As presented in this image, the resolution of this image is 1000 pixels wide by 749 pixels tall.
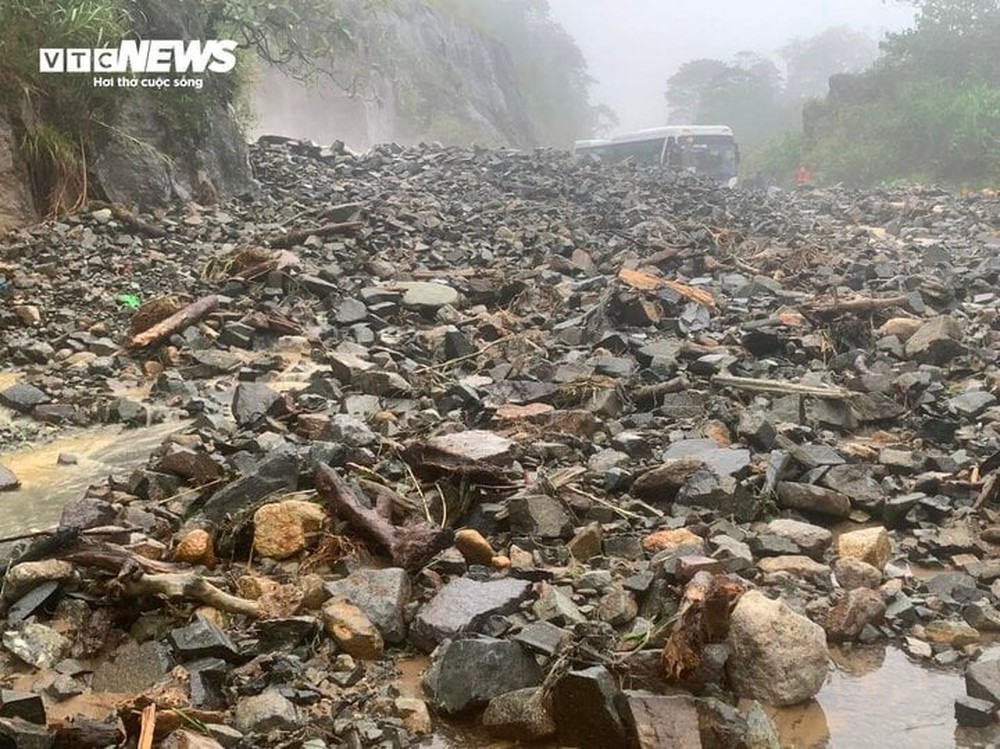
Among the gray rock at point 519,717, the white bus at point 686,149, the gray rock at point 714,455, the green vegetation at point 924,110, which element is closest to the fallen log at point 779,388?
the gray rock at point 714,455

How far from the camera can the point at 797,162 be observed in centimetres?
2577

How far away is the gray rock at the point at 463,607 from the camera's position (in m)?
2.56

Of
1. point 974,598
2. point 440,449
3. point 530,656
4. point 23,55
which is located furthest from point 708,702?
point 23,55

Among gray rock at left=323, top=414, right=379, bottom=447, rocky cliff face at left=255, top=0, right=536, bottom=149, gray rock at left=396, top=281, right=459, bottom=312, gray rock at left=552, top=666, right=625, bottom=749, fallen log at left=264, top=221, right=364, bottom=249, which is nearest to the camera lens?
gray rock at left=552, top=666, right=625, bottom=749

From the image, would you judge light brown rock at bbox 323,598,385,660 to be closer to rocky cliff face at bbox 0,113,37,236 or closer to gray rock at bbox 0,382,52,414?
gray rock at bbox 0,382,52,414

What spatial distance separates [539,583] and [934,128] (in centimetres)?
2260

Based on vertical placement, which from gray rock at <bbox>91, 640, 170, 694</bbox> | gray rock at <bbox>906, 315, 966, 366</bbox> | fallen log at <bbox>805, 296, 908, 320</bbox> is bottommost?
gray rock at <bbox>91, 640, 170, 694</bbox>

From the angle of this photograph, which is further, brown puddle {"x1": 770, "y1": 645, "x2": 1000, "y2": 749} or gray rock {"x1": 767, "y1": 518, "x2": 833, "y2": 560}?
gray rock {"x1": 767, "y1": 518, "x2": 833, "y2": 560}

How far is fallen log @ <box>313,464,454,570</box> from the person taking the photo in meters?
A: 2.98

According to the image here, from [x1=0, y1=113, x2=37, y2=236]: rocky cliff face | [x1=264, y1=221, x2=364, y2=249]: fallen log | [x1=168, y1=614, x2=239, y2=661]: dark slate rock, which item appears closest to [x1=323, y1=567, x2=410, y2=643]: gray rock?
[x1=168, y1=614, x2=239, y2=661]: dark slate rock

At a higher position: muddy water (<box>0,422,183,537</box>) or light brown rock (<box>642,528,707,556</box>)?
light brown rock (<box>642,528,707,556</box>)

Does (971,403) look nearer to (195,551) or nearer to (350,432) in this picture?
(350,432)

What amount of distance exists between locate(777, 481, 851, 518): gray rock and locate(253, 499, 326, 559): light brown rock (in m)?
1.99

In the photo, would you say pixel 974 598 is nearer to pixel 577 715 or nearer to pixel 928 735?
pixel 928 735
